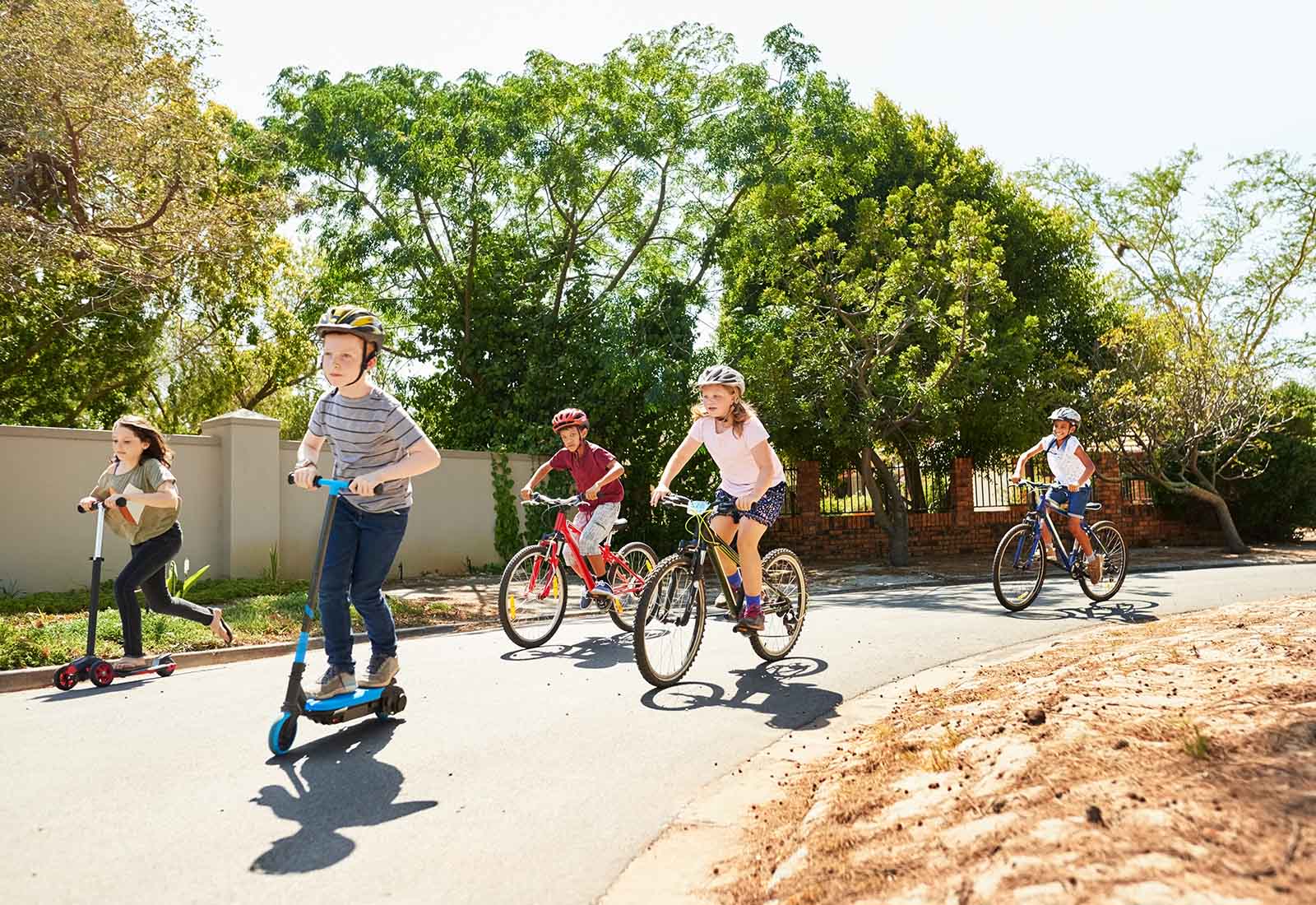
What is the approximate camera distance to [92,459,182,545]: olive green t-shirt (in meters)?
7.36

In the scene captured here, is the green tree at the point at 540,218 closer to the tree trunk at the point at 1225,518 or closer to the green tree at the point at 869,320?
the green tree at the point at 869,320

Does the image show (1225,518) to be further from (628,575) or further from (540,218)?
(628,575)

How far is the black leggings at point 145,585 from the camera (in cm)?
736

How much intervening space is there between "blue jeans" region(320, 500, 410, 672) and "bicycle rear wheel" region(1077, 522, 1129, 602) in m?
8.61

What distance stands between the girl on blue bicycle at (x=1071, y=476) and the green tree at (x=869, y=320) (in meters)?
6.11

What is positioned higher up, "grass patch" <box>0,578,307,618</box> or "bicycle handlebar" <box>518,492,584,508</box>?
"bicycle handlebar" <box>518,492,584,508</box>

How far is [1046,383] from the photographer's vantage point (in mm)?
21969

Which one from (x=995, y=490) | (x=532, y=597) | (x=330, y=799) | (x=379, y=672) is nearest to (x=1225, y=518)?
(x=995, y=490)

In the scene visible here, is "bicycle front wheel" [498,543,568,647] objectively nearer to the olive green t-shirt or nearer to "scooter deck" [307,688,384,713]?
the olive green t-shirt

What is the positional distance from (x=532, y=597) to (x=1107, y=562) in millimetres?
6777

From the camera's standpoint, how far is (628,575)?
30.0 ft

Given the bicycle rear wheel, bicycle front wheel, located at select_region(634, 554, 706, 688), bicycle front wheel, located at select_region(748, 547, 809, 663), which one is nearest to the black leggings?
bicycle front wheel, located at select_region(634, 554, 706, 688)

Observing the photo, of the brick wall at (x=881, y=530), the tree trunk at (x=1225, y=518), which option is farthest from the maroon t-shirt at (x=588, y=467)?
the tree trunk at (x=1225, y=518)

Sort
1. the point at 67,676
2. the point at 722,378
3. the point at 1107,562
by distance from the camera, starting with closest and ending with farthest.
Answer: the point at 722,378, the point at 67,676, the point at 1107,562
